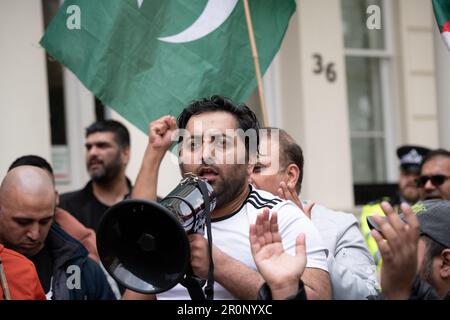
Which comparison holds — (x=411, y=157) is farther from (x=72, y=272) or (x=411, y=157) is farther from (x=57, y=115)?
(x=72, y=272)

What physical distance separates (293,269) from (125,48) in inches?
88.1

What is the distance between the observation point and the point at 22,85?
6.10 meters

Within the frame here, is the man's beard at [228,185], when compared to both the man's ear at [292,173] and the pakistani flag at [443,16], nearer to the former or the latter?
the man's ear at [292,173]

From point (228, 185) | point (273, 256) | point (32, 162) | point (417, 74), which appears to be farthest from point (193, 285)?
point (417, 74)

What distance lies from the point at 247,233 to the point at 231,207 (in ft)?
0.46

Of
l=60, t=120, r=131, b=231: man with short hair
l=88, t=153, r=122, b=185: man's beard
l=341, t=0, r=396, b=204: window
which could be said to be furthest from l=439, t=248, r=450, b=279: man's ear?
l=341, t=0, r=396, b=204: window

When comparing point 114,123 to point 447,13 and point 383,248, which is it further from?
point 383,248

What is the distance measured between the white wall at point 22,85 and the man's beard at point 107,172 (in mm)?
838

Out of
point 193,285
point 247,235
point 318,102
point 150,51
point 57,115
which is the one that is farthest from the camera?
point 318,102

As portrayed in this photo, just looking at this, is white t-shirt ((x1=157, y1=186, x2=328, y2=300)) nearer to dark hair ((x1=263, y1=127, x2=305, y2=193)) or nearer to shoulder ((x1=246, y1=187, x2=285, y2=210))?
shoulder ((x1=246, y1=187, x2=285, y2=210))

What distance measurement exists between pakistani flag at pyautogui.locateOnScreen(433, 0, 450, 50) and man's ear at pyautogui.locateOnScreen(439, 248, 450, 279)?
1717 millimetres

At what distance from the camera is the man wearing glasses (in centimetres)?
516

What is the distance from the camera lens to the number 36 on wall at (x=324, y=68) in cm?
754
